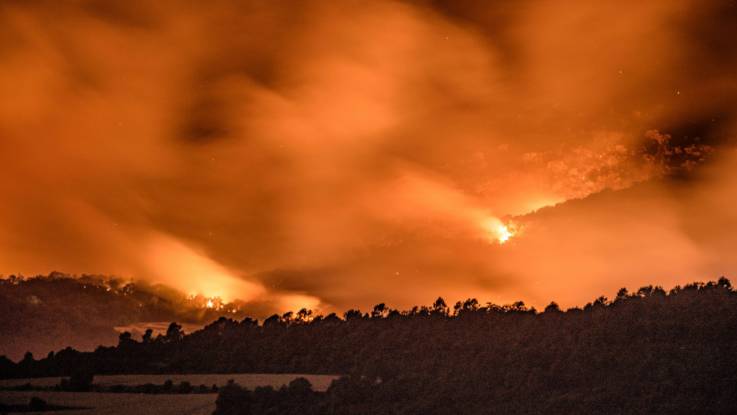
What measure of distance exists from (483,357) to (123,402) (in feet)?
148

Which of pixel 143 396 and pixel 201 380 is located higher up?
pixel 201 380

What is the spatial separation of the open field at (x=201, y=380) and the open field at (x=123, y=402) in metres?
6.89

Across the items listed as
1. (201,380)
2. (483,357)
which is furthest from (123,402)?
(483,357)

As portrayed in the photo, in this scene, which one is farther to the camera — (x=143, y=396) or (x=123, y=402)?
(x=143, y=396)

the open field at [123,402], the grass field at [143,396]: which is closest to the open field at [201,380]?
A: the grass field at [143,396]

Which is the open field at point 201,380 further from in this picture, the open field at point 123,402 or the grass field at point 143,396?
the open field at point 123,402

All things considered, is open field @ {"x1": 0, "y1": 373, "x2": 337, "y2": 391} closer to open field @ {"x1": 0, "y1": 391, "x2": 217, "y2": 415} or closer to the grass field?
the grass field

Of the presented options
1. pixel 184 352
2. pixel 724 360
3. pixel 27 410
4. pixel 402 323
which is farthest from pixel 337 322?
pixel 724 360

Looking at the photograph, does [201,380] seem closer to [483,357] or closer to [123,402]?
[123,402]

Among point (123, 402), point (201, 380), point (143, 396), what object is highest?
point (201, 380)

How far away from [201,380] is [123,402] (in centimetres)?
1520

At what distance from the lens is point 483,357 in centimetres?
11731

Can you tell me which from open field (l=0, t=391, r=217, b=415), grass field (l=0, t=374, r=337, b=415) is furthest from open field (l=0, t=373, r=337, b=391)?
open field (l=0, t=391, r=217, b=415)

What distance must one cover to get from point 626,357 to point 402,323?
139 feet
